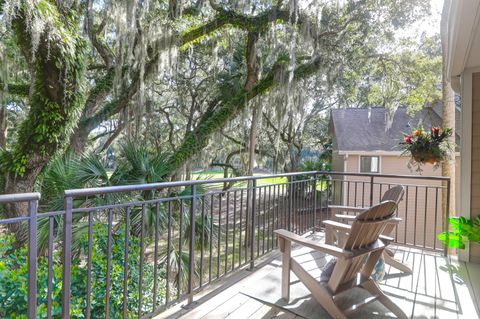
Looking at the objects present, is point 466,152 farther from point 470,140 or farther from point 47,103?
point 47,103

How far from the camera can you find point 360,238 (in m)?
2.03

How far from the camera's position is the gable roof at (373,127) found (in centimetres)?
959

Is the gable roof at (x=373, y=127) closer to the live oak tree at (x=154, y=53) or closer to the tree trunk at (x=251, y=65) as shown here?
the live oak tree at (x=154, y=53)

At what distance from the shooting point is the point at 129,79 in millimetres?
7145

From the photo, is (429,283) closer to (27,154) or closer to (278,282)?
(278,282)

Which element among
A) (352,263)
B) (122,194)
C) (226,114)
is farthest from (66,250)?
(226,114)

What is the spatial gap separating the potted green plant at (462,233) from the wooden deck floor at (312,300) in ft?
0.82

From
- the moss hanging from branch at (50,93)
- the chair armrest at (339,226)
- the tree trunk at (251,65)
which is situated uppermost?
the tree trunk at (251,65)

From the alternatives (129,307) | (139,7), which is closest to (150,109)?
(139,7)

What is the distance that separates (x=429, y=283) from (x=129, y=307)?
8.65ft

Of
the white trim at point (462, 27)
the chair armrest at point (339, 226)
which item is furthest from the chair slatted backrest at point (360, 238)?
the white trim at point (462, 27)

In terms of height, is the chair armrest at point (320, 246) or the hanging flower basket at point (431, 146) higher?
the hanging flower basket at point (431, 146)

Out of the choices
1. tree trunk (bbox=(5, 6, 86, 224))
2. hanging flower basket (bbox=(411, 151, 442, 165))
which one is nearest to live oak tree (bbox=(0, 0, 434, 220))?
tree trunk (bbox=(5, 6, 86, 224))

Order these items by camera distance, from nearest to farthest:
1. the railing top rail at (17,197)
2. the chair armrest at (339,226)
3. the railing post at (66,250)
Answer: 1. the railing top rail at (17,197)
2. the railing post at (66,250)
3. the chair armrest at (339,226)
